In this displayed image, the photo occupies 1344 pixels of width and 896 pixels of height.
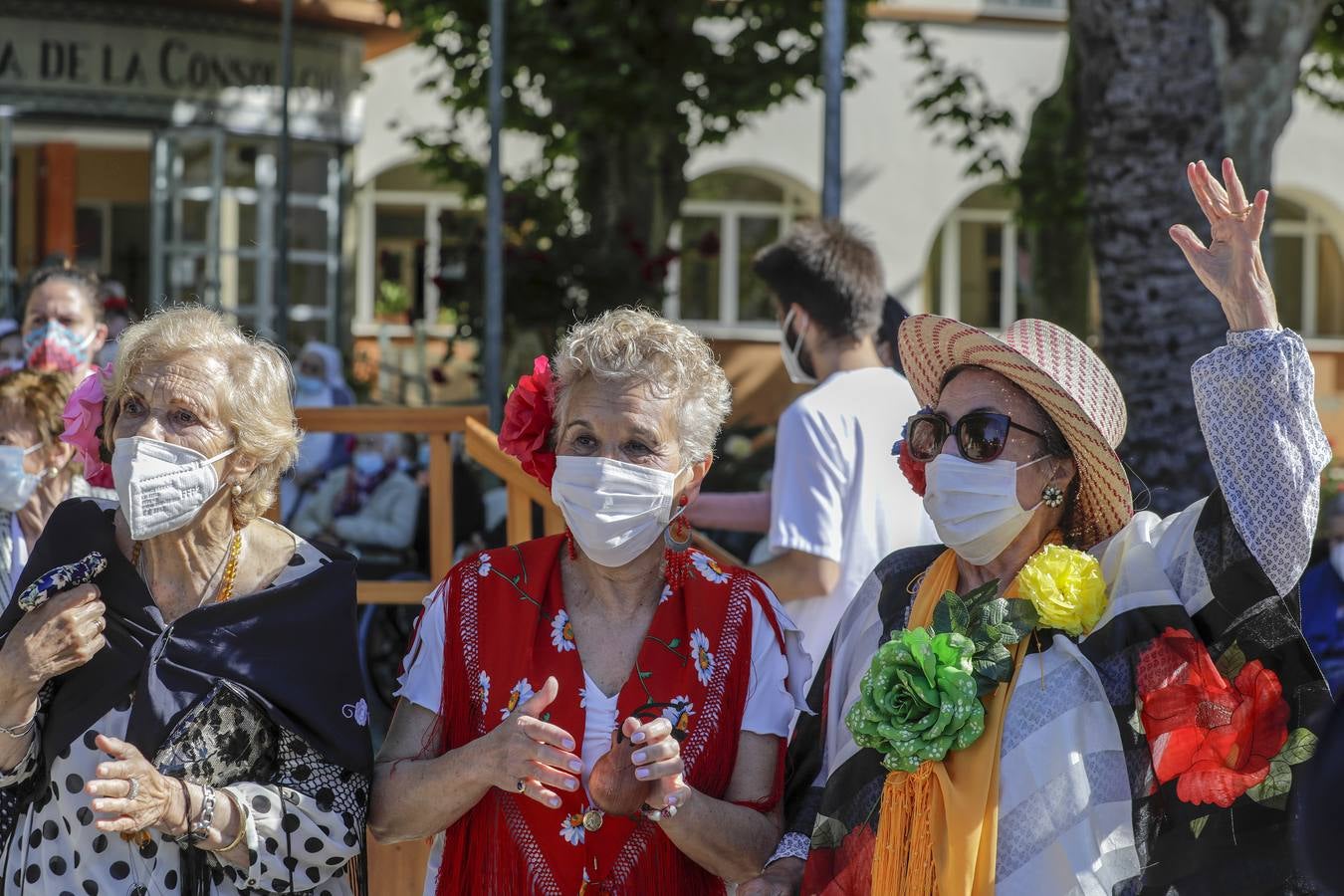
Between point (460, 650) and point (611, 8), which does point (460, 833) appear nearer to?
point (460, 650)

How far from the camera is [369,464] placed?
9.52 meters

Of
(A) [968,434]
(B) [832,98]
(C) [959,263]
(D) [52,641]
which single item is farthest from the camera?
(C) [959,263]

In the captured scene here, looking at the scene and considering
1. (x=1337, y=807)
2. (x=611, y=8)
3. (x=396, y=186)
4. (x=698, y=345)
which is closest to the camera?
(x=1337, y=807)

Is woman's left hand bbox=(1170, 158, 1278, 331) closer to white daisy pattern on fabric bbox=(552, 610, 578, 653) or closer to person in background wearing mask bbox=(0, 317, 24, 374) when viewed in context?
white daisy pattern on fabric bbox=(552, 610, 578, 653)

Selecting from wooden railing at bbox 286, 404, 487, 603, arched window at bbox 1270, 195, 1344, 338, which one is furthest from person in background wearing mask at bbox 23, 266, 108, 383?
arched window at bbox 1270, 195, 1344, 338

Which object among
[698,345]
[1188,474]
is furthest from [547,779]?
[1188,474]

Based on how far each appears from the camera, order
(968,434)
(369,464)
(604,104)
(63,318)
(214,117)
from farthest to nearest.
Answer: (214,117), (604,104), (369,464), (63,318), (968,434)

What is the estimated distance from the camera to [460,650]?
115 inches

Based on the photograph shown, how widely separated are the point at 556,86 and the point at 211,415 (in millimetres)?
8384

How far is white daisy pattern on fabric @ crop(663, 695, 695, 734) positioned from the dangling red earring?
22cm

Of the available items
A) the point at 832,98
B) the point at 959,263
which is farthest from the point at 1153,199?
the point at 959,263

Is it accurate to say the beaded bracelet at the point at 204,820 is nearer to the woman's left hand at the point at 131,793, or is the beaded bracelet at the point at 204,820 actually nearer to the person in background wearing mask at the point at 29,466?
the woman's left hand at the point at 131,793

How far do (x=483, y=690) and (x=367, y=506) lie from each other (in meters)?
6.26

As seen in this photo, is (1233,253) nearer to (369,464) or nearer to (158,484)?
(158,484)
